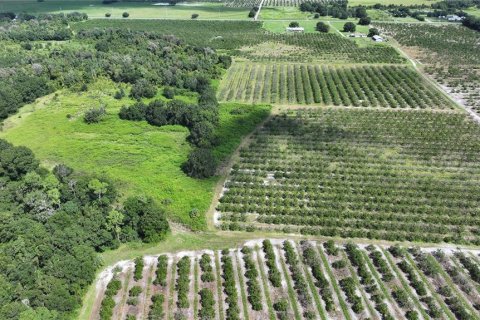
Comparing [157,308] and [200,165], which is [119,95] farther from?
[157,308]

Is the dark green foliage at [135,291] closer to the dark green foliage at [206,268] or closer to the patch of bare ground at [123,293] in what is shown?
the patch of bare ground at [123,293]

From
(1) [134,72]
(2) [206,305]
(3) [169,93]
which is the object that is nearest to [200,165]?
(2) [206,305]

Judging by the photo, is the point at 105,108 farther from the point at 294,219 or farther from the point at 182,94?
the point at 294,219

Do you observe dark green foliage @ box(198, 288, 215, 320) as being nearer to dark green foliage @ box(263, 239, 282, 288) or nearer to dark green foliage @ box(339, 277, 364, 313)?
dark green foliage @ box(263, 239, 282, 288)

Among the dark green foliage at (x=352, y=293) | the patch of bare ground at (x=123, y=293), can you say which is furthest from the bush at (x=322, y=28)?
the patch of bare ground at (x=123, y=293)

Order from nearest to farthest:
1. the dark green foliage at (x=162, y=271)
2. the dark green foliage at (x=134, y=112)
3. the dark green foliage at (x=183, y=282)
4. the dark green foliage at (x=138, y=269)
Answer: the dark green foliage at (x=183, y=282), the dark green foliage at (x=162, y=271), the dark green foliage at (x=138, y=269), the dark green foliage at (x=134, y=112)

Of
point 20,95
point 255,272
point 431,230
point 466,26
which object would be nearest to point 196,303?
point 255,272

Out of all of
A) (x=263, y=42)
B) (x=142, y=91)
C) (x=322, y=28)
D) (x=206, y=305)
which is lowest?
(x=206, y=305)
